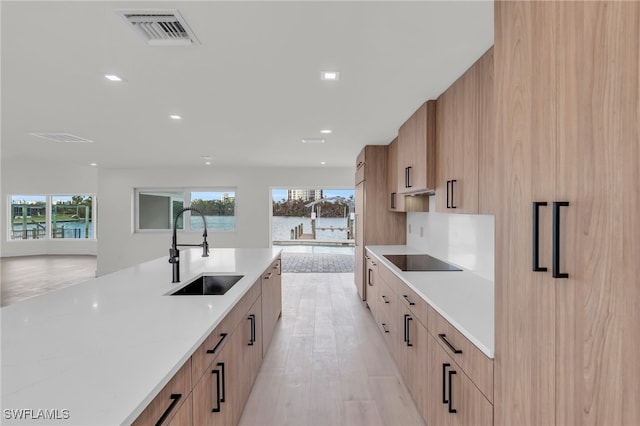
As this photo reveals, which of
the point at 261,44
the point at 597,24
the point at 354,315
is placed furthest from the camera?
the point at 354,315

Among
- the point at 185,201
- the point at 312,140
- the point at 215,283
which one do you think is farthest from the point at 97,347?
the point at 185,201

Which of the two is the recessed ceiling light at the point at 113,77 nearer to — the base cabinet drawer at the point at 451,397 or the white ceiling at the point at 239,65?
the white ceiling at the point at 239,65

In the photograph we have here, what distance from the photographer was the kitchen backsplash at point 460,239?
2.52 meters

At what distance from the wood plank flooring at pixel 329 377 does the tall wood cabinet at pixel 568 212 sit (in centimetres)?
132

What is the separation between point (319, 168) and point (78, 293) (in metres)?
6.01

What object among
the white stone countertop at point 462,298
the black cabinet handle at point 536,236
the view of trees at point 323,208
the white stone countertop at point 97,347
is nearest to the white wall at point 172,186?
the view of trees at point 323,208

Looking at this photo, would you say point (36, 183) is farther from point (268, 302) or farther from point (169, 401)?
point (169, 401)

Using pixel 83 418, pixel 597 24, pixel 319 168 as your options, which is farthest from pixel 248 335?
pixel 319 168

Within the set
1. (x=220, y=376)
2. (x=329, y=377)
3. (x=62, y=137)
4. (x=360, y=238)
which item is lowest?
(x=329, y=377)

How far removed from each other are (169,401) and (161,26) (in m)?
1.80

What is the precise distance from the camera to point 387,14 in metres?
1.59

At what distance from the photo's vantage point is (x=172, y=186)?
771 cm

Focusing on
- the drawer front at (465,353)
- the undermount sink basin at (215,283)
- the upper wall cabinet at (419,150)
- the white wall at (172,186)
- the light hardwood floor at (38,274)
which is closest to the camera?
the drawer front at (465,353)

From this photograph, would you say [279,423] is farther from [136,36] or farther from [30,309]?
[136,36]
